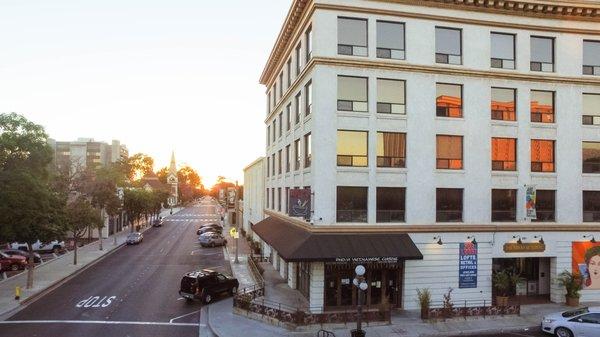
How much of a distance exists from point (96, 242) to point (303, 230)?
4169 cm

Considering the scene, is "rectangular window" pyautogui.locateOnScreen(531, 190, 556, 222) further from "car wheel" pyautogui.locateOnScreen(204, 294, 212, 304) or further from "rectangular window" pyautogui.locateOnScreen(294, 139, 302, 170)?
"car wheel" pyautogui.locateOnScreen(204, 294, 212, 304)

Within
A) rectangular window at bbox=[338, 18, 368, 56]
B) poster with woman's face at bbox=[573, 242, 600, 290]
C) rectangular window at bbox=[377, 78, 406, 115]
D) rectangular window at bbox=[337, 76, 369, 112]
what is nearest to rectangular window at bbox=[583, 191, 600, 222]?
poster with woman's face at bbox=[573, 242, 600, 290]

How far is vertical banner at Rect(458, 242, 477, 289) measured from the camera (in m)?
26.3

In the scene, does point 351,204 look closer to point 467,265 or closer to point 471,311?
point 467,265

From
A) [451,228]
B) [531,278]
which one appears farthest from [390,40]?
[531,278]

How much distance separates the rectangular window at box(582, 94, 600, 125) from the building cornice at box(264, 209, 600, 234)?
21.5 ft

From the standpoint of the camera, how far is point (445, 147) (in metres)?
26.9

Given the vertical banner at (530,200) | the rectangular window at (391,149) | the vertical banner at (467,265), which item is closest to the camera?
the rectangular window at (391,149)

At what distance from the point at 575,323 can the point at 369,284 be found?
9.91 m

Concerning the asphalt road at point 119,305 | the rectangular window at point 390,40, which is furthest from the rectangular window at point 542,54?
the asphalt road at point 119,305

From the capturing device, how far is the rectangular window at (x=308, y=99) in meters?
27.0

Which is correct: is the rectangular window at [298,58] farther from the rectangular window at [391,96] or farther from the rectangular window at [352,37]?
the rectangular window at [391,96]

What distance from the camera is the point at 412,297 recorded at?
25.8 meters

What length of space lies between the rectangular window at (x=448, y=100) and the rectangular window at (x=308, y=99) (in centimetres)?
742
